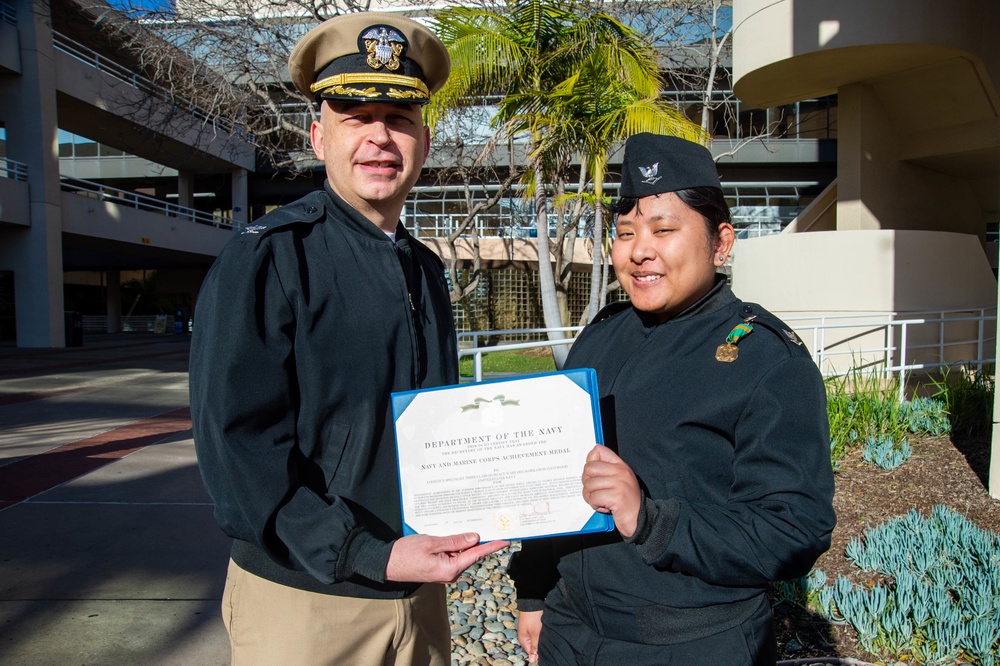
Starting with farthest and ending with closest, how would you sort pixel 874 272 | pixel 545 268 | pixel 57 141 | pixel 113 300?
pixel 113 300
pixel 57 141
pixel 545 268
pixel 874 272

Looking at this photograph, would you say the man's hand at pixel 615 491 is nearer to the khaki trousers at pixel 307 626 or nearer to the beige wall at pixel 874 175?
the khaki trousers at pixel 307 626

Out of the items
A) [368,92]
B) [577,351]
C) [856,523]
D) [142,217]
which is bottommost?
[856,523]

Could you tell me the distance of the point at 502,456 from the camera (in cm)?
159

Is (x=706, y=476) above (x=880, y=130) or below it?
below

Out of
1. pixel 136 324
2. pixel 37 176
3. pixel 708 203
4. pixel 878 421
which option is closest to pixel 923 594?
pixel 708 203

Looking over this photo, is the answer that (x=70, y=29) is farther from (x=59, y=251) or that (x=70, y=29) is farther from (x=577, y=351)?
(x=577, y=351)

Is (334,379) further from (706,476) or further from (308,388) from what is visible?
(706,476)

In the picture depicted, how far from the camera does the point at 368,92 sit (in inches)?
70.7

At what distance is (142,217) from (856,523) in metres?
24.6

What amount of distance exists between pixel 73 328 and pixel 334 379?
2248 centimetres

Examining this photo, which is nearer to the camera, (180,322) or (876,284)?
(876,284)

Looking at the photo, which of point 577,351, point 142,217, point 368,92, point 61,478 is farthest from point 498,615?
point 142,217

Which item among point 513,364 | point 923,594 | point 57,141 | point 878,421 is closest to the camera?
point 923,594

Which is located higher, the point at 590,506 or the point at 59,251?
the point at 59,251
